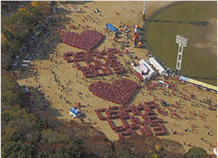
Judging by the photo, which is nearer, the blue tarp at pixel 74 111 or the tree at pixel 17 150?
the tree at pixel 17 150

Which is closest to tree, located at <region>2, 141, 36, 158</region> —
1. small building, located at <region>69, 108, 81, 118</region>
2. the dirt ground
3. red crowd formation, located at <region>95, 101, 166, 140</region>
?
small building, located at <region>69, 108, 81, 118</region>

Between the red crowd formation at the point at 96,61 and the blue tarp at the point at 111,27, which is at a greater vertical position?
the blue tarp at the point at 111,27

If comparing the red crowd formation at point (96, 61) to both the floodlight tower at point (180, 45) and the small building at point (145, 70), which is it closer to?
the small building at point (145, 70)

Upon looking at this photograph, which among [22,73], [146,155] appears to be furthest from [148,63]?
[146,155]

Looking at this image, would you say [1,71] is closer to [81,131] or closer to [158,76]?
[81,131]

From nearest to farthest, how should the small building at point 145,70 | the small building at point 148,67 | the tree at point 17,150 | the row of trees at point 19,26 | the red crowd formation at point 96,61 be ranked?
the tree at point 17,150
the small building at point 145,70
the small building at point 148,67
the red crowd formation at point 96,61
the row of trees at point 19,26

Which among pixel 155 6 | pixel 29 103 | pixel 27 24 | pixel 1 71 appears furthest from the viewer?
pixel 155 6

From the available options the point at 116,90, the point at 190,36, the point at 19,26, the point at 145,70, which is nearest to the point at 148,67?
the point at 145,70

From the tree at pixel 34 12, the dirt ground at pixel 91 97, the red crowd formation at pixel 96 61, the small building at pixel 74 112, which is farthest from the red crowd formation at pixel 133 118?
the tree at pixel 34 12
